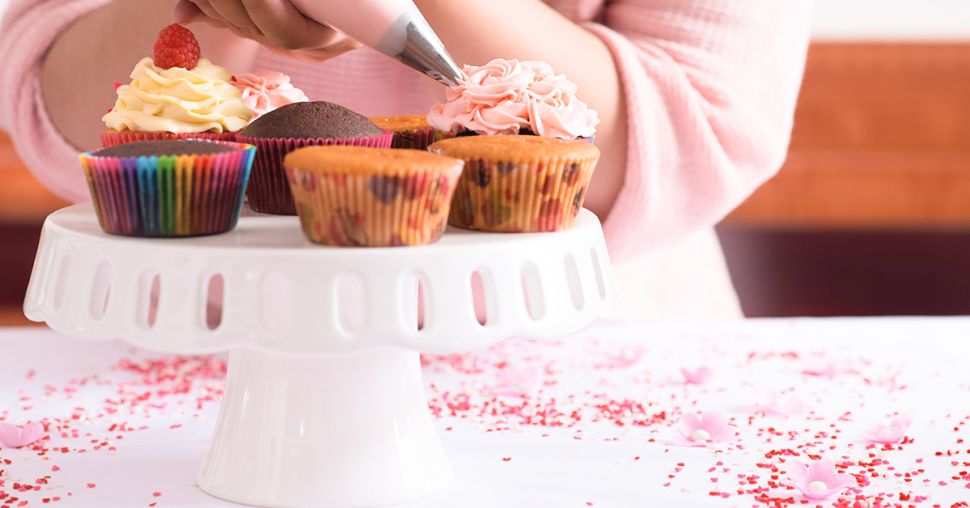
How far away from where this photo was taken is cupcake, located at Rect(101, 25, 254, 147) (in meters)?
0.92

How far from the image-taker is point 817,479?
0.83 metres

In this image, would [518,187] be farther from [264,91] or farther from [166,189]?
[264,91]

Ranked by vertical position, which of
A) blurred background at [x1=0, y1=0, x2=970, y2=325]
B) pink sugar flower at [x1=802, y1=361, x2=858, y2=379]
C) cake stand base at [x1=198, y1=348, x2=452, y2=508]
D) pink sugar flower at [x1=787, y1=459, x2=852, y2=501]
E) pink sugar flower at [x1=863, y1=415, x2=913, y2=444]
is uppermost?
cake stand base at [x1=198, y1=348, x2=452, y2=508]

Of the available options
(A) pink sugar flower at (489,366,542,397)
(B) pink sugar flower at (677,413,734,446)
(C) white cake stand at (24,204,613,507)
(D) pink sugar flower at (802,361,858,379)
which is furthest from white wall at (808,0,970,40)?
(C) white cake stand at (24,204,613,507)

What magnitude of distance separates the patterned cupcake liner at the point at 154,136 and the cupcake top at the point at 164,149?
0.12 meters

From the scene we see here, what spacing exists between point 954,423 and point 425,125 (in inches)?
20.3

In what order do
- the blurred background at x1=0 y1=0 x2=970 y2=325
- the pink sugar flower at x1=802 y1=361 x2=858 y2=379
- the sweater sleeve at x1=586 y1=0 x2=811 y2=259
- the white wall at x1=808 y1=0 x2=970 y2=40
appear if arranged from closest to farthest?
the pink sugar flower at x1=802 y1=361 x2=858 y2=379, the sweater sleeve at x1=586 y1=0 x2=811 y2=259, the blurred background at x1=0 y1=0 x2=970 y2=325, the white wall at x1=808 y1=0 x2=970 y2=40

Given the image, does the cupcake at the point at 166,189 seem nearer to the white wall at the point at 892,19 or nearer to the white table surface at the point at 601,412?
the white table surface at the point at 601,412

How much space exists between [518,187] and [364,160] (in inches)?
4.3

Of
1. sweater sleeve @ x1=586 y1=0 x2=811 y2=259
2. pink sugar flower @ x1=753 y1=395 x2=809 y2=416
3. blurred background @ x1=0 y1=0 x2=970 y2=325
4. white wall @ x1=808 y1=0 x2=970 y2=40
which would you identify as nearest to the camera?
pink sugar flower @ x1=753 y1=395 x2=809 y2=416

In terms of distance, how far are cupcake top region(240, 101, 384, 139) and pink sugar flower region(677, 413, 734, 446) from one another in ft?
1.13

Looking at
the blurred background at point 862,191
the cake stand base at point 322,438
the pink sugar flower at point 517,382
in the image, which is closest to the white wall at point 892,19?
the blurred background at point 862,191

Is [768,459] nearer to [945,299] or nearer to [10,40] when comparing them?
[10,40]

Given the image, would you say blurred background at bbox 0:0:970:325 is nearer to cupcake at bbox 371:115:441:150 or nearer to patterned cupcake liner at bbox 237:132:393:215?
cupcake at bbox 371:115:441:150
